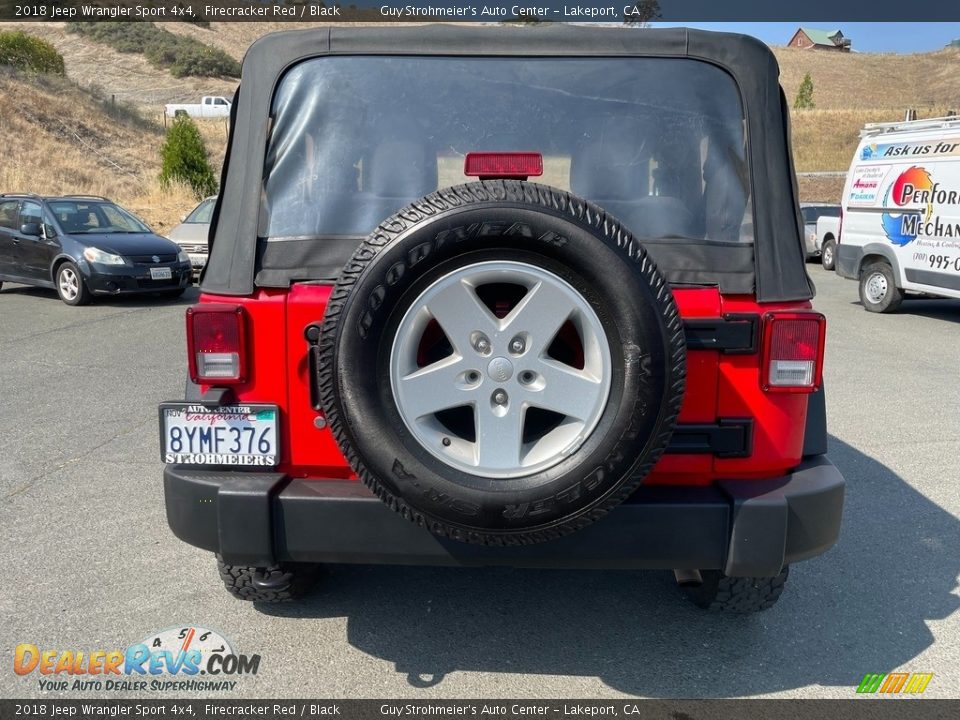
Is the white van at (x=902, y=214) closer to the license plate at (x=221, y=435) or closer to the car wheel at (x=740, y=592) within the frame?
the car wheel at (x=740, y=592)

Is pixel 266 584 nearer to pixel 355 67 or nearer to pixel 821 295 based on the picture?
pixel 355 67

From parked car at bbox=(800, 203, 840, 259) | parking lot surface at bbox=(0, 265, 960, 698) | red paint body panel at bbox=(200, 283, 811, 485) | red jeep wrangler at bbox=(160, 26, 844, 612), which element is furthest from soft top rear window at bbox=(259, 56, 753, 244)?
parked car at bbox=(800, 203, 840, 259)

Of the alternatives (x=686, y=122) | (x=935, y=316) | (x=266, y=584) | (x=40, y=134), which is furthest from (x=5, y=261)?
(x=40, y=134)

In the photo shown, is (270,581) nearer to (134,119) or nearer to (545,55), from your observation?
(545,55)

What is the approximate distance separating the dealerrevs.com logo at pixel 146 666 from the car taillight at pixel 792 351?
2078 millimetres

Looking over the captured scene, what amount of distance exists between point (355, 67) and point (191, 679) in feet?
7.34

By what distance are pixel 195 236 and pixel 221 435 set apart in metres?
12.2

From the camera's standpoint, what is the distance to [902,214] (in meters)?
11.2

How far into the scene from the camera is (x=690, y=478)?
2816 mm

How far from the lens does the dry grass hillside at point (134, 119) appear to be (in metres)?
27.1

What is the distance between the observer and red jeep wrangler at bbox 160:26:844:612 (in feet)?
7.83

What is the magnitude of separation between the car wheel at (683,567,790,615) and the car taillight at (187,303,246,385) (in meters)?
1.93

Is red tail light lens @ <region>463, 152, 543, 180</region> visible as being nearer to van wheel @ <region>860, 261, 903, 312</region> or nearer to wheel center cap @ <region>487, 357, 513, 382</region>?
wheel center cap @ <region>487, 357, 513, 382</region>

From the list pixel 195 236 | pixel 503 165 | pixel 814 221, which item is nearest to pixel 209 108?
pixel 195 236
